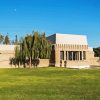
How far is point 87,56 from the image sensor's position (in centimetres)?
6706

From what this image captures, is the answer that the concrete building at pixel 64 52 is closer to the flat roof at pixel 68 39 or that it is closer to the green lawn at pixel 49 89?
the flat roof at pixel 68 39

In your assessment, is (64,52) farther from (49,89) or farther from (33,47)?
(49,89)

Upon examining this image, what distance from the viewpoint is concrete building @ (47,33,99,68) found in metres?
62.5

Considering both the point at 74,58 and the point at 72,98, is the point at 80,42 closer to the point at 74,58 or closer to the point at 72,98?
the point at 74,58

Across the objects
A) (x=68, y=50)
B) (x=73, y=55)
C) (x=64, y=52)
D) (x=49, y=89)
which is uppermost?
(x=68, y=50)

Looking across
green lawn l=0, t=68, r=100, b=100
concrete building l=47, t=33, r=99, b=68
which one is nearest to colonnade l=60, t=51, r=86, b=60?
concrete building l=47, t=33, r=99, b=68

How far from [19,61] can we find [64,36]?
11.4m

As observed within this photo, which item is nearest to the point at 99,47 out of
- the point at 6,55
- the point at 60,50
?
the point at 60,50

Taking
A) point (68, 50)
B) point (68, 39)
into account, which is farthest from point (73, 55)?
point (68, 39)

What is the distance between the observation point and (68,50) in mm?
63969

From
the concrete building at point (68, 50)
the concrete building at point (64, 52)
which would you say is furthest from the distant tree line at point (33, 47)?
the concrete building at point (68, 50)

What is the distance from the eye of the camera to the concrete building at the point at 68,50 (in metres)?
62.5

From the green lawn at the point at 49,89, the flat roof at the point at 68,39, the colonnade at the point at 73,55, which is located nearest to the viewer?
the green lawn at the point at 49,89

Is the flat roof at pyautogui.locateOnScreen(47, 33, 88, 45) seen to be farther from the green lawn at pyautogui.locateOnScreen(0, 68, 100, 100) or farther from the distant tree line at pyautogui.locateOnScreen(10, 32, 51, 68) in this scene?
the green lawn at pyautogui.locateOnScreen(0, 68, 100, 100)
